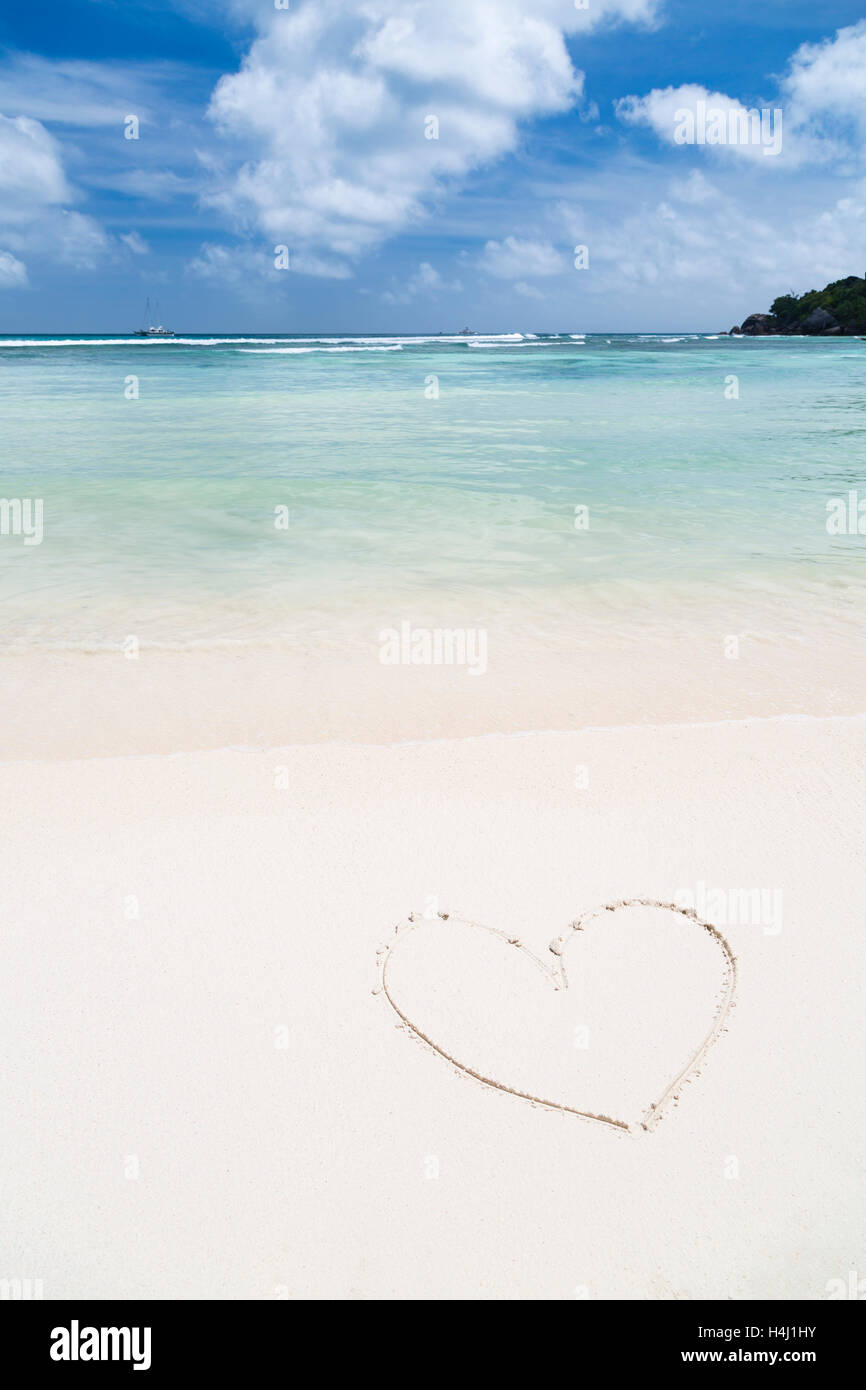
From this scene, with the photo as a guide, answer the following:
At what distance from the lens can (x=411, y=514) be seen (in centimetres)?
1002

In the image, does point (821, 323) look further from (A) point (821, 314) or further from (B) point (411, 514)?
(B) point (411, 514)

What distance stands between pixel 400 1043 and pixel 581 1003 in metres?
0.64

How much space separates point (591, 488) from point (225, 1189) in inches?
415

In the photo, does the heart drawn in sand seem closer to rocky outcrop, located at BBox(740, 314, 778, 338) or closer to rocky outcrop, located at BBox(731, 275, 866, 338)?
rocky outcrop, located at BBox(731, 275, 866, 338)

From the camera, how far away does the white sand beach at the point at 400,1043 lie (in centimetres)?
213

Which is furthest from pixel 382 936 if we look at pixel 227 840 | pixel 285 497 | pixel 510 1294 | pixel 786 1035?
pixel 285 497

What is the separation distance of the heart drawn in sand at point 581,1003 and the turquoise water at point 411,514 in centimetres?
373

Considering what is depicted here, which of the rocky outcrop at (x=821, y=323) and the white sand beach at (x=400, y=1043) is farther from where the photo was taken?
the rocky outcrop at (x=821, y=323)

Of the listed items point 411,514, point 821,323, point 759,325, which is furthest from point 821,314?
point 411,514

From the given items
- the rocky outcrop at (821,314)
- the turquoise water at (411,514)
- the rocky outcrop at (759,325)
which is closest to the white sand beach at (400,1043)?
the turquoise water at (411,514)

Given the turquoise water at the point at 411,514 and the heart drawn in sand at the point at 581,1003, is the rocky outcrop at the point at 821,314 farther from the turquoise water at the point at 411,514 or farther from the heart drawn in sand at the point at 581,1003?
the heart drawn in sand at the point at 581,1003

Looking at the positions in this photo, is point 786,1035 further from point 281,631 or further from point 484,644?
point 281,631

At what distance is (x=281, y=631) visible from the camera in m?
6.35

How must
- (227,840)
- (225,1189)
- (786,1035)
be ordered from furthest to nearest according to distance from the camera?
(227,840), (786,1035), (225,1189)
